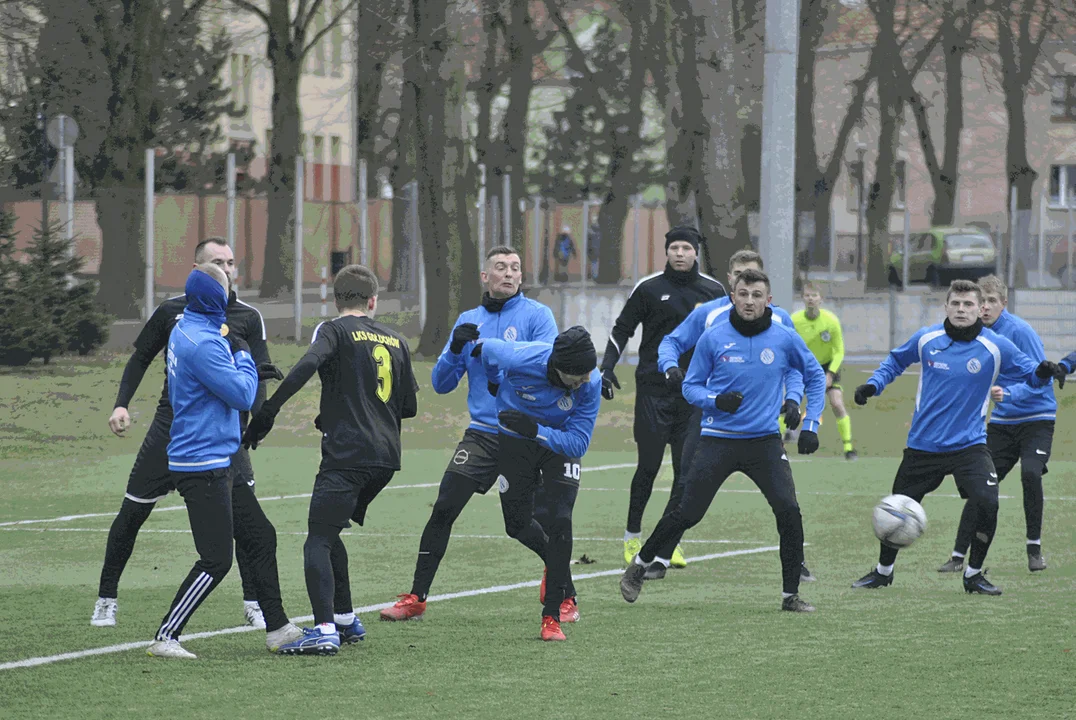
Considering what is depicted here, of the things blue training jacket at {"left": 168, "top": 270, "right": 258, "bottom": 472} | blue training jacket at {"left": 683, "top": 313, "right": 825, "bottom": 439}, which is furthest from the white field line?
blue training jacket at {"left": 168, "top": 270, "right": 258, "bottom": 472}

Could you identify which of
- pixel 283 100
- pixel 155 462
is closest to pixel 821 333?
pixel 155 462

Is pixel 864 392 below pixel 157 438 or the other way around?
the other way around

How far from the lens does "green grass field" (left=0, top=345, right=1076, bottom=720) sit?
7.98 m

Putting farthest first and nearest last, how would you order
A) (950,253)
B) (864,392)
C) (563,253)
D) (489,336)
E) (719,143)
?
1. (950,253)
2. (563,253)
3. (719,143)
4. (864,392)
5. (489,336)

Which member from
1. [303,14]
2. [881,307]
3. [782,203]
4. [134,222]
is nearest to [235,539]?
[782,203]

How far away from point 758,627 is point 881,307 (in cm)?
2182

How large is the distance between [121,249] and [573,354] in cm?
1937

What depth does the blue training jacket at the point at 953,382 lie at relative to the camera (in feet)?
37.4

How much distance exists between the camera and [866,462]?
21.1 meters

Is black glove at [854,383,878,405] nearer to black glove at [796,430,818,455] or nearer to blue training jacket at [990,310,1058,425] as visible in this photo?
black glove at [796,430,818,455]

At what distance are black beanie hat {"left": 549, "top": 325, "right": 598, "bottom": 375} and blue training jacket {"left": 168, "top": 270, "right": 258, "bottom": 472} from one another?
150 centimetres

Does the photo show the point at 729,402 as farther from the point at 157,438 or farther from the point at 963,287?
the point at 157,438

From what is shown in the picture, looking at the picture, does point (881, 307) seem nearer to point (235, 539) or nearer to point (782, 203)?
point (782, 203)

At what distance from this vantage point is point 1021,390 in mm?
11922
